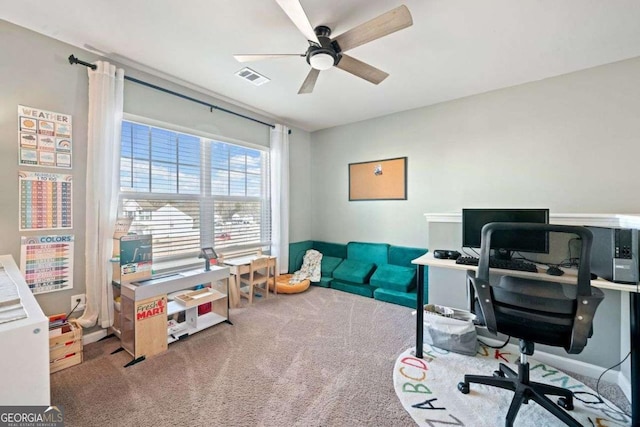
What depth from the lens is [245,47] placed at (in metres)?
2.31

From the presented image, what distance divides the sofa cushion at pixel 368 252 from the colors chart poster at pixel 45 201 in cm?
345

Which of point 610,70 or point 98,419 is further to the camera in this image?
point 610,70

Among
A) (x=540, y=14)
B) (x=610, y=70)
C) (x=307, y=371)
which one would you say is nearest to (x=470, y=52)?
(x=540, y=14)

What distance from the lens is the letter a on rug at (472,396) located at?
5.11ft

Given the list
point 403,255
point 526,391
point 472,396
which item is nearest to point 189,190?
point 403,255

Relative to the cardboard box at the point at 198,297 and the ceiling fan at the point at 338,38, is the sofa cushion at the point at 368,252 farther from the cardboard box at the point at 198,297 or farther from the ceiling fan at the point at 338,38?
→ the ceiling fan at the point at 338,38

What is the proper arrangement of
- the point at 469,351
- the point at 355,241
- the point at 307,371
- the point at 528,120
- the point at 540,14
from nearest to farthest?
the point at 540,14 < the point at 307,371 < the point at 469,351 < the point at 528,120 < the point at 355,241

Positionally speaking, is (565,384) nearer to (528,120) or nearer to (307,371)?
(307,371)

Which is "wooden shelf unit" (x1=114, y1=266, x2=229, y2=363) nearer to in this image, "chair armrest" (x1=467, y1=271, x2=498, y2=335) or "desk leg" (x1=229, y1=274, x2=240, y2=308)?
"desk leg" (x1=229, y1=274, x2=240, y2=308)

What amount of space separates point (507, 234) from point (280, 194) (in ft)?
9.87

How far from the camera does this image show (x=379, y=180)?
4.08m

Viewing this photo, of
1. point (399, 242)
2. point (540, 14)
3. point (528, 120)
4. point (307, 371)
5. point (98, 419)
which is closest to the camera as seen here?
point (98, 419)

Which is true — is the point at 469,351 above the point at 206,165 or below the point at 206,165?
below

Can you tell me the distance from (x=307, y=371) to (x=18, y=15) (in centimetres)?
350
